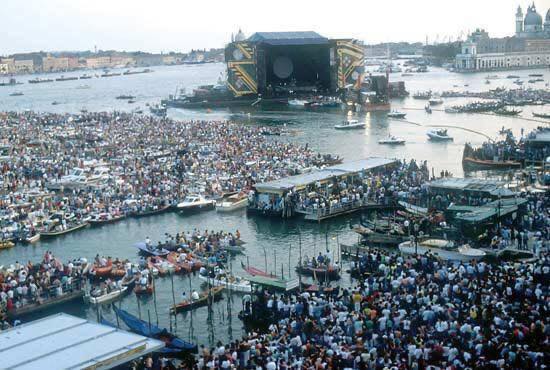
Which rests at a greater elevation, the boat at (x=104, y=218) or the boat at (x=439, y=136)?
the boat at (x=439, y=136)

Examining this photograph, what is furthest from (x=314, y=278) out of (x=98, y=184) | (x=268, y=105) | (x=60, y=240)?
(x=268, y=105)

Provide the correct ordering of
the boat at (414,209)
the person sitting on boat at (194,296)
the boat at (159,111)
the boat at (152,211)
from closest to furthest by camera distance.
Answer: the person sitting on boat at (194,296), the boat at (414,209), the boat at (152,211), the boat at (159,111)

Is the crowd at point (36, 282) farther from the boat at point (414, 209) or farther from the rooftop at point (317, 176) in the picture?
the boat at point (414, 209)

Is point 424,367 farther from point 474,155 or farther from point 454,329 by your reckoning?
point 474,155

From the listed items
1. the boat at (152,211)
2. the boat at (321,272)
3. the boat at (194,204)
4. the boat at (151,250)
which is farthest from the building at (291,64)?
the boat at (321,272)

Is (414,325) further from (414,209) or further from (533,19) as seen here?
(533,19)

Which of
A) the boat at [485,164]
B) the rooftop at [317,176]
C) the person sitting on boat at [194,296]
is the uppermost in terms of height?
the rooftop at [317,176]

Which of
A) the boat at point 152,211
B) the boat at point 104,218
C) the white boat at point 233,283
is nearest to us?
the white boat at point 233,283

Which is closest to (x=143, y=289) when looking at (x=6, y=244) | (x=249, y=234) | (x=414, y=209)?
(x=249, y=234)
